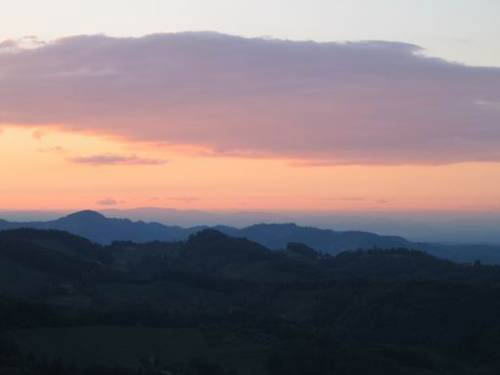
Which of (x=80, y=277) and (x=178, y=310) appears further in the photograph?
(x=80, y=277)

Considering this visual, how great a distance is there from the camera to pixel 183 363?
64875mm

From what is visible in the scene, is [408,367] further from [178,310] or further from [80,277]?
[80,277]

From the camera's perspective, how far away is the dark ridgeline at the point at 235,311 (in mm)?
66562

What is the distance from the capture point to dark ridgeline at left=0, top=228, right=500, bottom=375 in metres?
66.6

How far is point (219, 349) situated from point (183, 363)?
6.02m

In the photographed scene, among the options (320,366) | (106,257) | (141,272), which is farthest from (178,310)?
(106,257)

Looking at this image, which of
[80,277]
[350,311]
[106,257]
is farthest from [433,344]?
[106,257]

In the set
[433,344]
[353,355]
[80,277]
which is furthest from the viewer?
[80,277]

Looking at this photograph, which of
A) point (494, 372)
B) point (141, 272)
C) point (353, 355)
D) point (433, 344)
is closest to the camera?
point (353, 355)

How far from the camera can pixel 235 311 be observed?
91.8 m

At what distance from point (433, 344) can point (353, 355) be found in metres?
22.2

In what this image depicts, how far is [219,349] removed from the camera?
7044 centimetres

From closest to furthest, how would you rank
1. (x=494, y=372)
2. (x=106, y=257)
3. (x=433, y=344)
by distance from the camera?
1. (x=494, y=372)
2. (x=433, y=344)
3. (x=106, y=257)

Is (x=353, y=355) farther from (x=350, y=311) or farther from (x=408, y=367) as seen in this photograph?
(x=350, y=311)
